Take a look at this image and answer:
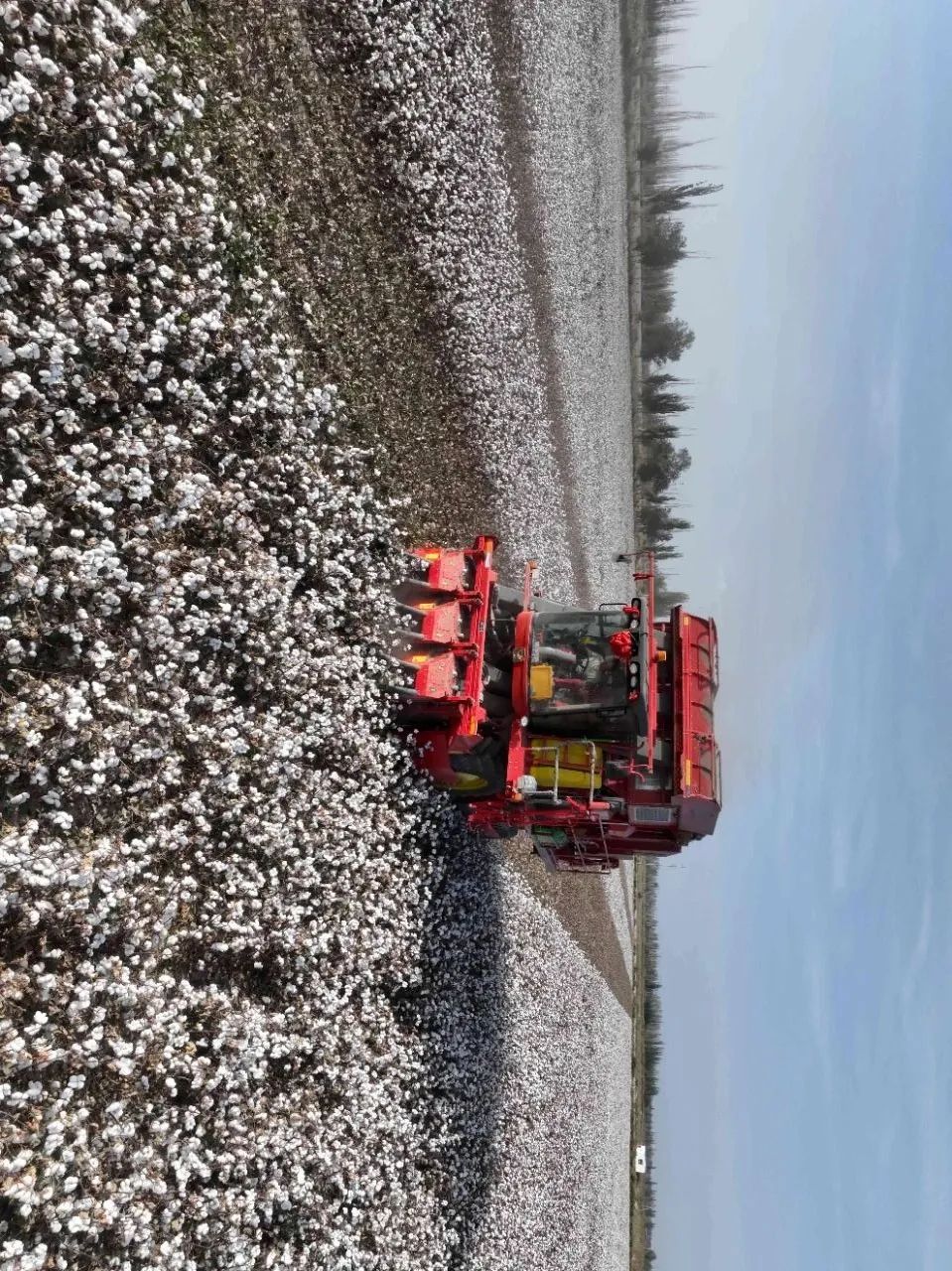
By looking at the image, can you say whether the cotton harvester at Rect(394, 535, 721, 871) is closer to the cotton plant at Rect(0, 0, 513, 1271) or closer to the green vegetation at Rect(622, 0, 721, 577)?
the cotton plant at Rect(0, 0, 513, 1271)

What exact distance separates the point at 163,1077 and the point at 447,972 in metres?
4.70

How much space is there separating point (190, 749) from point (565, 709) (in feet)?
12.5

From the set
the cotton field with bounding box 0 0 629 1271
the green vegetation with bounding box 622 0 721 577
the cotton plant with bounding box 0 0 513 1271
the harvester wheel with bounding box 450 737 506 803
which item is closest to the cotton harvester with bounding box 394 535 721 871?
the harvester wheel with bounding box 450 737 506 803

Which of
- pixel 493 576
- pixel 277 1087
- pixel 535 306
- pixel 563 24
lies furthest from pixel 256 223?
pixel 563 24

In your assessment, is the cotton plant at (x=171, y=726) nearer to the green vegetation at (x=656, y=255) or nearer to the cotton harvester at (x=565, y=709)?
the cotton harvester at (x=565, y=709)

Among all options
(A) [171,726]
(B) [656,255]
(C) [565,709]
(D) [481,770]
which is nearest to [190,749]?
(A) [171,726]

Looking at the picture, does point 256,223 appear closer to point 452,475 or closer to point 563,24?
point 452,475

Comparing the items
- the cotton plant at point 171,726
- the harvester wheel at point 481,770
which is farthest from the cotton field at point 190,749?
the harvester wheel at point 481,770

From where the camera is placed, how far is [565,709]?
8.81 meters

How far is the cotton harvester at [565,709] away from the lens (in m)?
8.50

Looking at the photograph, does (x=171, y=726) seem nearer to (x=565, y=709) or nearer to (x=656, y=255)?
(x=565, y=709)

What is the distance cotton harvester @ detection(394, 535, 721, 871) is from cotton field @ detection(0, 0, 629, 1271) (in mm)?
476

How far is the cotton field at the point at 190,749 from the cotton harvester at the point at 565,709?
476 mm

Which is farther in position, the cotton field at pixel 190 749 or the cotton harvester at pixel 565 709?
the cotton harvester at pixel 565 709
